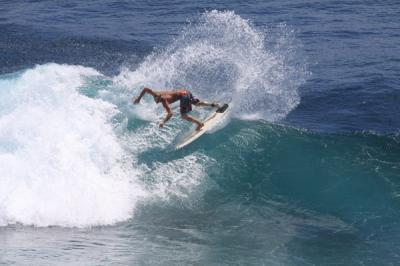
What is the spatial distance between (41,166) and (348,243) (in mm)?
9025

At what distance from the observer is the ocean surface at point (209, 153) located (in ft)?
50.2

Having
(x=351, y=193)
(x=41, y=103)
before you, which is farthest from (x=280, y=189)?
(x=41, y=103)

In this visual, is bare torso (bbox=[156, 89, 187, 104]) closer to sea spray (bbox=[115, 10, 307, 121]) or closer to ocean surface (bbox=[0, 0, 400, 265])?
ocean surface (bbox=[0, 0, 400, 265])

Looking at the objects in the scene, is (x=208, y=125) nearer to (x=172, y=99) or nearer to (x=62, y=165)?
(x=172, y=99)

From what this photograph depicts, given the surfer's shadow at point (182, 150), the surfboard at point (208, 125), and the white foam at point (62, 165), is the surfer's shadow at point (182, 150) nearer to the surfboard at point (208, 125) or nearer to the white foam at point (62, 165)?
the surfboard at point (208, 125)

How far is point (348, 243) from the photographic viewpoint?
1554cm

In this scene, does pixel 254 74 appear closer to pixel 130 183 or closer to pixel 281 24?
pixel 130 183

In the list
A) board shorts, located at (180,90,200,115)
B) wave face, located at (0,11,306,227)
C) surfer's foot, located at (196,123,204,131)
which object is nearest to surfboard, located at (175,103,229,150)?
surfer's foot, located at (196,123,204,131)

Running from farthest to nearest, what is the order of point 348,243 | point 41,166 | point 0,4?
point 0,4 → point 41,166 → point 348,243

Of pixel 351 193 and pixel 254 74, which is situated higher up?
pixel 254 74

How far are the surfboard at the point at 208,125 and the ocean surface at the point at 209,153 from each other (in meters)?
0.30

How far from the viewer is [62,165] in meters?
18.2

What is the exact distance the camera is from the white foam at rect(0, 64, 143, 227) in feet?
54.4

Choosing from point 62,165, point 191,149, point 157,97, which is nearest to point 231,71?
point 191,149
